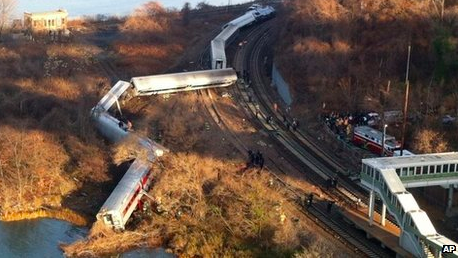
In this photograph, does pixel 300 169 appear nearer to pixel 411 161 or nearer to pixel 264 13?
pixel 411 161

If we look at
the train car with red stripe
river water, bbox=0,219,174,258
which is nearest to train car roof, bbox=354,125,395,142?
the train car with red stripe

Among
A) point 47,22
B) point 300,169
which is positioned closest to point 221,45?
point 300,169

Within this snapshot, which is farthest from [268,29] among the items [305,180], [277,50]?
[305,180]

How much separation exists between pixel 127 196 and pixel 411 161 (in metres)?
10.5

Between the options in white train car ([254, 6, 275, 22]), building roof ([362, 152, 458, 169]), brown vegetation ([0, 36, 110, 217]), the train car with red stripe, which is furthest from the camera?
white train car ([254, 6, 275, 22])

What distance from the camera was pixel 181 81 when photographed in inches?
1448

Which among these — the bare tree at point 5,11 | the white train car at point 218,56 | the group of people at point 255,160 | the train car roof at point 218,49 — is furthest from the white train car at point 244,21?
the group of people at point 255,160

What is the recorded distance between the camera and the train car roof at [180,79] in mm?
36219

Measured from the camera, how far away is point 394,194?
69.3 ft

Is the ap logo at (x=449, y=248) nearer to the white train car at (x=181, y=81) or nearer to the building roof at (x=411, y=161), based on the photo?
the building roof at (x=411, y=161)

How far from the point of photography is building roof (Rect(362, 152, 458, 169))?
22500 mm

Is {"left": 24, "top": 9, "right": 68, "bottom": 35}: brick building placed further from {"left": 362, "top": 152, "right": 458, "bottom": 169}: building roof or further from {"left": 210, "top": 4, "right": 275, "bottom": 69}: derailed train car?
{"left": 362, "top": 152, "right": 458, "bottom": 169}: building roof

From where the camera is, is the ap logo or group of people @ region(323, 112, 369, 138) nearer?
the ap logo

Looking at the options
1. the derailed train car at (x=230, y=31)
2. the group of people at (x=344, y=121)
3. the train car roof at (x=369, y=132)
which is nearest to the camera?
the train car roof at (x=369, y=132)
